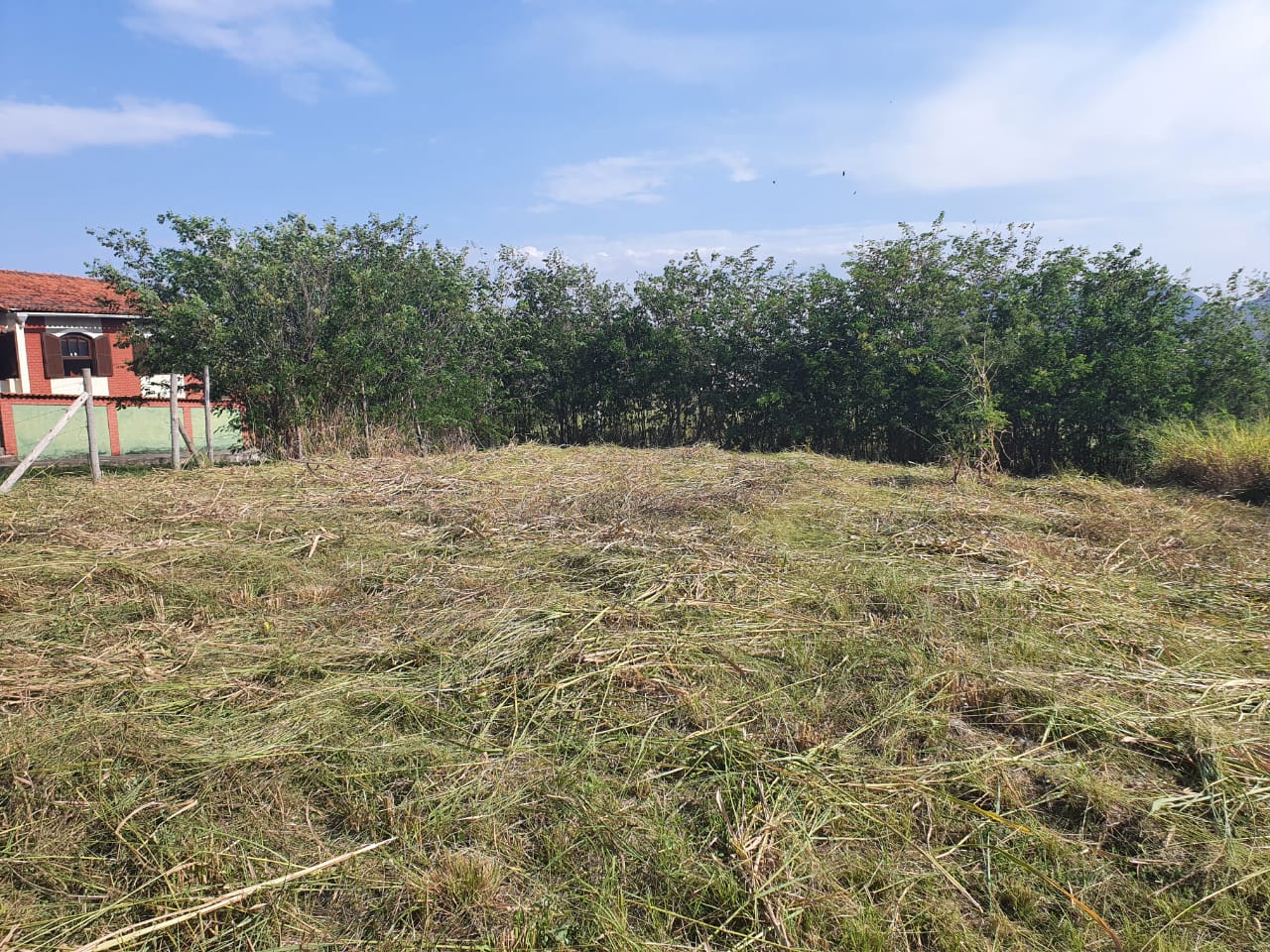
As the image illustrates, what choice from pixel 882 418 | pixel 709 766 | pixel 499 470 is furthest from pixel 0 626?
pixel 882 418

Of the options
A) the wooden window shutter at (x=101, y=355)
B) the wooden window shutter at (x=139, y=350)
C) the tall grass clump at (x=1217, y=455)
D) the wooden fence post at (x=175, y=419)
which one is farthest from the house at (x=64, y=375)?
the tall grass clump at (x=1217, y=455)

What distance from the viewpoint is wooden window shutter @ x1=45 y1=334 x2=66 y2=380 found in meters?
16.3

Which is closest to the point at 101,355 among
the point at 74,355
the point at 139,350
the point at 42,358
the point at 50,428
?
the point at 74,355

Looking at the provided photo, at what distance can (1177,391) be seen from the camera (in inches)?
340

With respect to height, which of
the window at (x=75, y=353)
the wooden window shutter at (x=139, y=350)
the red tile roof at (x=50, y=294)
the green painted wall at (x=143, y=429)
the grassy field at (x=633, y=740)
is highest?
the red tile roof at (x=50, y=294)

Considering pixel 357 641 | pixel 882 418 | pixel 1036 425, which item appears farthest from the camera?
pixel 882 418

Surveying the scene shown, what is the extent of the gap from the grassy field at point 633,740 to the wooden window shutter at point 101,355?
14680 mm

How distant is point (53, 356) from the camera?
16.4 metres

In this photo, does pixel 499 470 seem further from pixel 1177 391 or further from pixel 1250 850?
pixel 1177 391

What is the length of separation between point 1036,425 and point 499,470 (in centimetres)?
694

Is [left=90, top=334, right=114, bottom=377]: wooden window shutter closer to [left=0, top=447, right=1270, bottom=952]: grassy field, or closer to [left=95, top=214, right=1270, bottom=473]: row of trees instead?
[left=95, top=214, right=1270, bottom=473]: row of trees

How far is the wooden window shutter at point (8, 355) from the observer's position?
16.2 meters

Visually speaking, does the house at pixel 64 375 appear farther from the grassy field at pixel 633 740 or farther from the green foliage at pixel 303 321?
the grassy field at pixel 633 740

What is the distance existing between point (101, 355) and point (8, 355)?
5.73 ft
